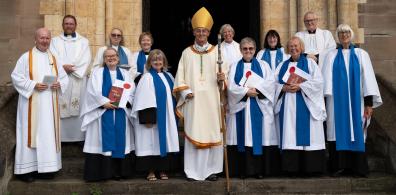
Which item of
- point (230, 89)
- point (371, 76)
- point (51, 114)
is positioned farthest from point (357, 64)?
point (51, 114)

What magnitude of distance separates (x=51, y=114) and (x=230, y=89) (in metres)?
2.16

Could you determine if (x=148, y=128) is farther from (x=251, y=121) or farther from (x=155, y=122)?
(x=251, y=121)

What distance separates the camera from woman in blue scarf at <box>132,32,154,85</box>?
22.0ft

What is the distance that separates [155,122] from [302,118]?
1751mm

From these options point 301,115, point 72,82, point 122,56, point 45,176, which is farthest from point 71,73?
point 301,115

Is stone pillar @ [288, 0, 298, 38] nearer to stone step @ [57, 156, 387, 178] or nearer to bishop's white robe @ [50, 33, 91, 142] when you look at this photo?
stone step @ [57, 156, 387, 178]

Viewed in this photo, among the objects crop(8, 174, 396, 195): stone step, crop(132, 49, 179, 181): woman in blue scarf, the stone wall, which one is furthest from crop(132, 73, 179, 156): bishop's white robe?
the stone wall

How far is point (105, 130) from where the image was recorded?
5992 mm

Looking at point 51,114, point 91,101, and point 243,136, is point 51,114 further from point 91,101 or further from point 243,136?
point 243,136

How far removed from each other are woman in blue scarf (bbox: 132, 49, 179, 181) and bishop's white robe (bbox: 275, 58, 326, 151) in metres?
1.34

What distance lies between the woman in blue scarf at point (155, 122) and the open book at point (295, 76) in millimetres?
1425

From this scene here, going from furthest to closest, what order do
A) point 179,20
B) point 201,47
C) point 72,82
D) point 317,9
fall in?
point 179,20
point 317,9
point 72,82
point 201,47

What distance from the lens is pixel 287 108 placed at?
20.1 feet

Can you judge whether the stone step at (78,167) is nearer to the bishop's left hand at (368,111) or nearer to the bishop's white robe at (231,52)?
the bishop's left hand at (368,111)
